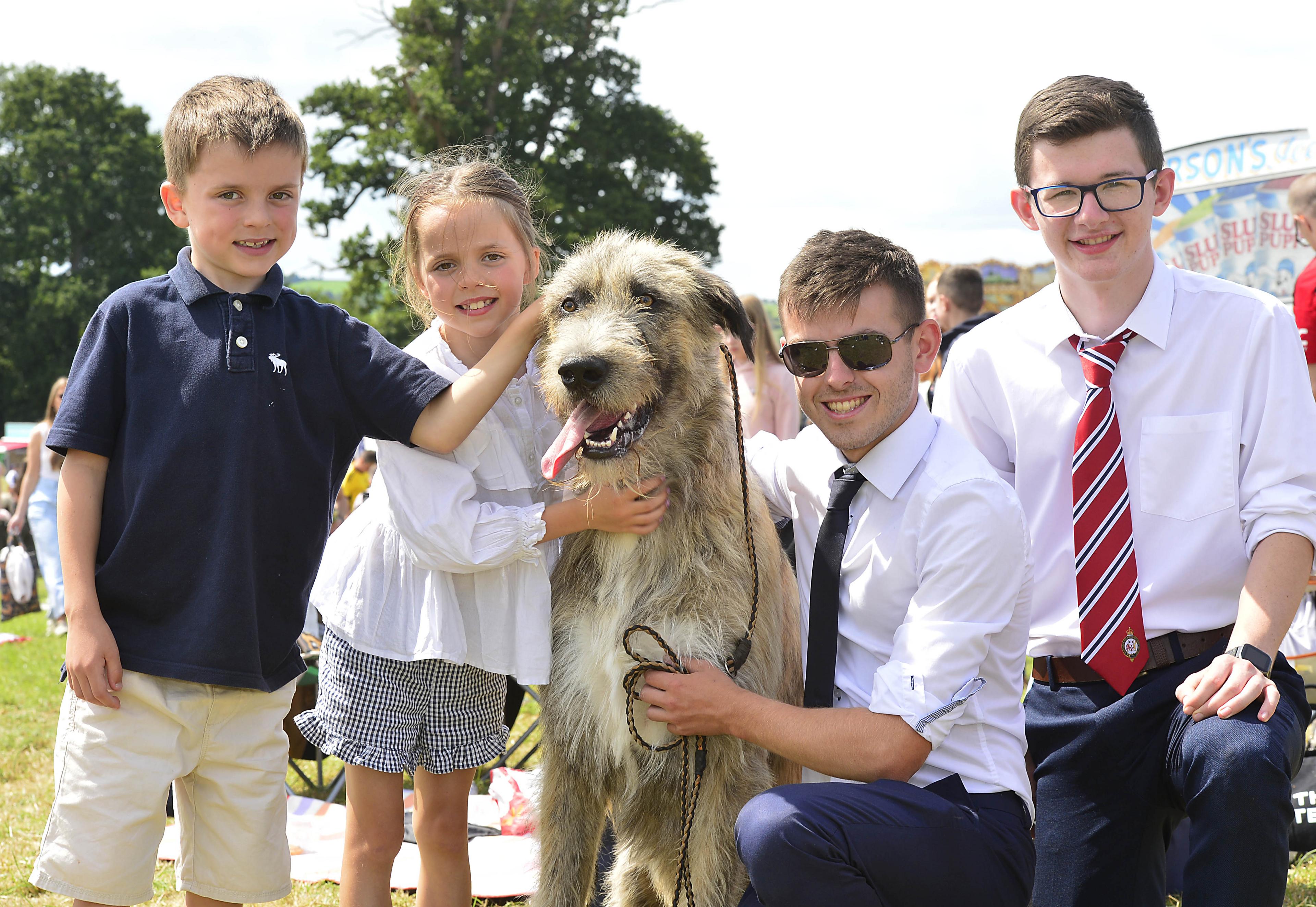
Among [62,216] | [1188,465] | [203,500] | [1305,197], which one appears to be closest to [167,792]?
[203,500]

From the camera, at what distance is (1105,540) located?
3035 millimetres

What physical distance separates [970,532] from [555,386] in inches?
46.2

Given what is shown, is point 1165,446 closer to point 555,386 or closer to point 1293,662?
point 555,386

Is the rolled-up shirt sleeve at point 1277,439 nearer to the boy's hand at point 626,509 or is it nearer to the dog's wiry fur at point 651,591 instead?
the dog's wiry fur at point 651,591

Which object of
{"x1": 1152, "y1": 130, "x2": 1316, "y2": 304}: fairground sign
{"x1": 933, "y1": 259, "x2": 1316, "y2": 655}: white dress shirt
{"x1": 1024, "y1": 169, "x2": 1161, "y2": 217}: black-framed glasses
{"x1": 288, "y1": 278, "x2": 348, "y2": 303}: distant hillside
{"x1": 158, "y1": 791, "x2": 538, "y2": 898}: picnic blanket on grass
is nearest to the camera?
{"x1": 933, "y1": 259, "x2": 1316, "y2": 655}: white dress shirt

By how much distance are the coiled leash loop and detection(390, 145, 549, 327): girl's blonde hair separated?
4.17 ft

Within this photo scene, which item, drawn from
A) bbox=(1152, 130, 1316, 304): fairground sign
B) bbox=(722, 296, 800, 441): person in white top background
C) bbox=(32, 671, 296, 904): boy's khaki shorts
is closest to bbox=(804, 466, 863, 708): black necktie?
bbox=(32, 671, 296, 904): boy's khaki shorts

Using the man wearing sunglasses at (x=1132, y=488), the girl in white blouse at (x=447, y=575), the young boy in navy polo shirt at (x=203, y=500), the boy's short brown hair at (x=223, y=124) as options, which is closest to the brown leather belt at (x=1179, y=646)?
the man wearing sunglasses at (x=1132, y=488)

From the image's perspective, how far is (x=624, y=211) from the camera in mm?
24672

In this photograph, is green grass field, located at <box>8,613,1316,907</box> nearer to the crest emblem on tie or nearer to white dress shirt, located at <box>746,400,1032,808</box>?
white dress shirt, located at <box>746,400,1032,808</box>

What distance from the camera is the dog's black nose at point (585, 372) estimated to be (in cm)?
257

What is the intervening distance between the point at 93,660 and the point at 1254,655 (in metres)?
3.09

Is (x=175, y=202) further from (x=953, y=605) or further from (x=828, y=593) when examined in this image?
(x=953, y=605)

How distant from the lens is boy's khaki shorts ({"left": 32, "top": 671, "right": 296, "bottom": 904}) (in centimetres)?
265
